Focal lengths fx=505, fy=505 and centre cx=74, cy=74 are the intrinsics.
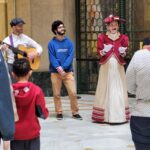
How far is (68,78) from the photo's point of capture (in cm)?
908

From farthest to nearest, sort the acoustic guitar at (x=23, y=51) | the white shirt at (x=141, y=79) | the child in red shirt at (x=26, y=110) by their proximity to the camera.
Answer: the acoustic guitar at (x=23, y=51) → the child in red shirt at (x=26, y=110) → the white shirt at (x=141, y=79)

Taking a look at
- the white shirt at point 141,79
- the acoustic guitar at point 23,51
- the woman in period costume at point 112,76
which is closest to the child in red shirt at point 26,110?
the white shirt at point 141,79

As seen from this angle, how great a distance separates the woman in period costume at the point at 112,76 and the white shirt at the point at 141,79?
3782 mm

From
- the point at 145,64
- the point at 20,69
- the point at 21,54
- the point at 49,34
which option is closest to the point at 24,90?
the point at 20,69

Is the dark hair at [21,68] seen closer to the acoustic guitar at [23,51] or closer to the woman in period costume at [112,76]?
the acoustic guitar at [23,51]

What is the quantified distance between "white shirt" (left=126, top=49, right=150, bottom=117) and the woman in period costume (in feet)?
12.4

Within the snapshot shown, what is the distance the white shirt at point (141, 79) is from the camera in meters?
4.68

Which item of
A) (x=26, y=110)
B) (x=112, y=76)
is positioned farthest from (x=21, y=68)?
(x=112, y=76)

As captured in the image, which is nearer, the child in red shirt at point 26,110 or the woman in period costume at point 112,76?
the child in red shirt at point 26,110

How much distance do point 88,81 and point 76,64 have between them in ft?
1.69

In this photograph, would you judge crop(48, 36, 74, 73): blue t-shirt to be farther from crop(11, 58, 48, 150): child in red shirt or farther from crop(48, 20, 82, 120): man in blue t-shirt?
crop(11, 58, 48, 150): child in red shirt

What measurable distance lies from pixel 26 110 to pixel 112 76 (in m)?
3.96

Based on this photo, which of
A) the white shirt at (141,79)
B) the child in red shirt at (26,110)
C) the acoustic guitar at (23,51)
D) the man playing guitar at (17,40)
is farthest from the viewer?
the man playing guitar at (17,40)

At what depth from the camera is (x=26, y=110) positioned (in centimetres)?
483
